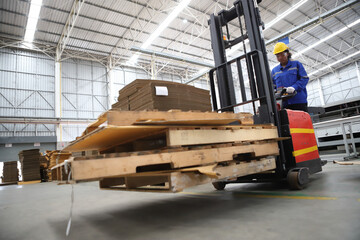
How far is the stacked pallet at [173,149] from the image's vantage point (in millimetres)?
1699

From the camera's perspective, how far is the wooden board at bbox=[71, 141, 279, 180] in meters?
1.54

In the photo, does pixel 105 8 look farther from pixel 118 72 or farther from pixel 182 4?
pixel 118 72

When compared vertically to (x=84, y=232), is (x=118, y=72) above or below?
above

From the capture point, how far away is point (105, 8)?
44.2ft

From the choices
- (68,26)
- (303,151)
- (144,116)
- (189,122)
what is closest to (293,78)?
(303,151)

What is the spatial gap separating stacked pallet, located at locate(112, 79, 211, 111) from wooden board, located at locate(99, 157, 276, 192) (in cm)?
81

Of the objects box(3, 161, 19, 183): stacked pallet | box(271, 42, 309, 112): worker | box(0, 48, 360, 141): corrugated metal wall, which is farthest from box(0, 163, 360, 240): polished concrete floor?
box(0, 48, 360, 141): corrugated metal wall

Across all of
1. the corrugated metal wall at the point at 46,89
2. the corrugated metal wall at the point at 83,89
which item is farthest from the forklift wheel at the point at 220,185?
the corrugated metal wall at the point at 83,89

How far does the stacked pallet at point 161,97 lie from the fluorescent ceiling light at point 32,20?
41.7ft

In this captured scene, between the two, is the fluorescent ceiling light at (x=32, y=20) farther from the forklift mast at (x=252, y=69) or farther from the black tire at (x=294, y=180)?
the black tire at (x=294, y=180)

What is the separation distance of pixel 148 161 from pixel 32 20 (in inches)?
630

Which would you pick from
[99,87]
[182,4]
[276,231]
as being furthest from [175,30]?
[276,231]

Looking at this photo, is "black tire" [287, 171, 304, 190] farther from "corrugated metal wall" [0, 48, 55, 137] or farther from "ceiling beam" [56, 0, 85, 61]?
"corrugated metal wall" [0, 48, 55, 137]

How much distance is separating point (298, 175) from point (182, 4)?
10921 millimetres
